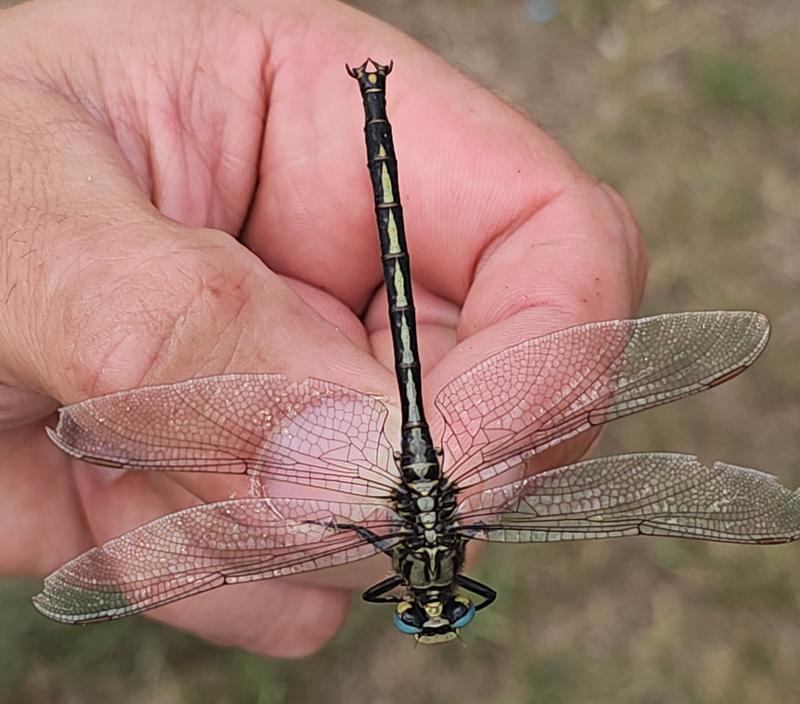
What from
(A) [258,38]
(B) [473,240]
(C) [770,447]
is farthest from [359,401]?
(C) [770,447]

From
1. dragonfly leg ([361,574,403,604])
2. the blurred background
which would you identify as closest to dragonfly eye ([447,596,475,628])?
dragonfly leg ([361,574,403,604])

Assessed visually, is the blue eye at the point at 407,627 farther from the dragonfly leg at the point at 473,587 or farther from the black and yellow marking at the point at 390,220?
the black and yellow marking at the point at 390,220

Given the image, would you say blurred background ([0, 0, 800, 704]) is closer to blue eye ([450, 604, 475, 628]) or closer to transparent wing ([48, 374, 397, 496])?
blue eye ([450, 604, 475, 628])

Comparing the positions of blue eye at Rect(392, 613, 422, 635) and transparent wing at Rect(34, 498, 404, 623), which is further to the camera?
blue eye at Rect(392, 613, 422, 635)

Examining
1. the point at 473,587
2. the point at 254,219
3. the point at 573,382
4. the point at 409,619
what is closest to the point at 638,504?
the point at 573,382

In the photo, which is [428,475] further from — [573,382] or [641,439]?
[641,439]

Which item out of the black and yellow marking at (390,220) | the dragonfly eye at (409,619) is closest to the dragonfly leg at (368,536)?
the dragonfly eye at (409,619)

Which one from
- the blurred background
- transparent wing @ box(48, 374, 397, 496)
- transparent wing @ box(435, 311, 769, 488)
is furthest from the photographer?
the blurred background
